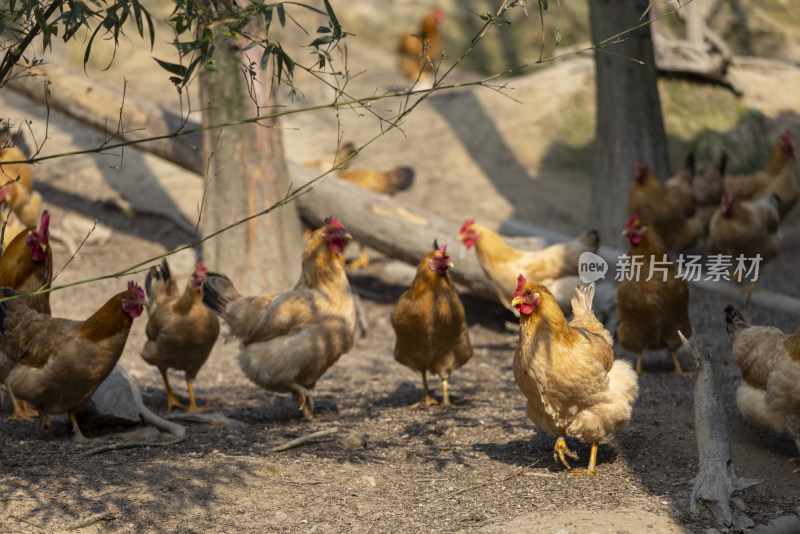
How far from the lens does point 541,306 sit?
4.61m

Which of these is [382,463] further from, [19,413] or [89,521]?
[19,413]

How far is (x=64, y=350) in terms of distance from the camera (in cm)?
496

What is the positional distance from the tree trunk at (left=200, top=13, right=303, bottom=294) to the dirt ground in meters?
0.89

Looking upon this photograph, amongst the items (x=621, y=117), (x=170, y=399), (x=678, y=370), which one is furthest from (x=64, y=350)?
(x=621, y=117)

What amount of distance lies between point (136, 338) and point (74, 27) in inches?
203

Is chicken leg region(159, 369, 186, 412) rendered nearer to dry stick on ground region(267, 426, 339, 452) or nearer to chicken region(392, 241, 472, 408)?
dry stick on ground region(267, 426, 339, 452)

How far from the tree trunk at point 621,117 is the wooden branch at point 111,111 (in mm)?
4948

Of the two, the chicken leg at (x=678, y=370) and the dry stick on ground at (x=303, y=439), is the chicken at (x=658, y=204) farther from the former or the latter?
the dry stick on ground at (x=303, y=439)

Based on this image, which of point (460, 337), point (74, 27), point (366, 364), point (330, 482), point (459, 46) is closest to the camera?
point (74, 27)

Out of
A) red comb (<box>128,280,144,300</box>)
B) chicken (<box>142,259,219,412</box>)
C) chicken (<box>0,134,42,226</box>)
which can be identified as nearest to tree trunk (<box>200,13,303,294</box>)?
chicken (<box>0,134,42,226</box>)

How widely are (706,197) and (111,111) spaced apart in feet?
25.1

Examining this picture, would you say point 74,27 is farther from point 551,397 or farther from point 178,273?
point 178,273

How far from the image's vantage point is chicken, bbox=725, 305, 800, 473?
4820 millimetres

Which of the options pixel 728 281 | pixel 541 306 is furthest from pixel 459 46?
pixel 541 306
